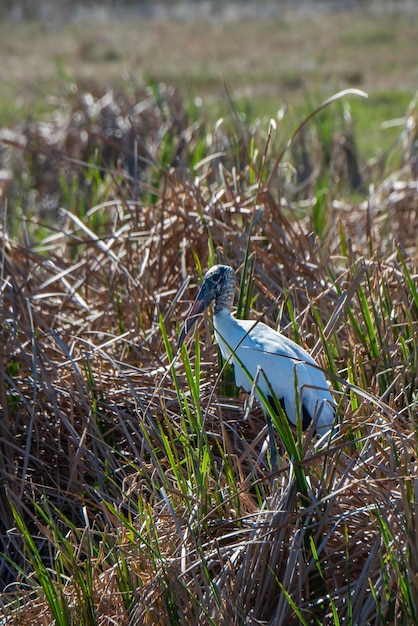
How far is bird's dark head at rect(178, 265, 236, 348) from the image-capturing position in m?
2.78

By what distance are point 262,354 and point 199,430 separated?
0.53 metres

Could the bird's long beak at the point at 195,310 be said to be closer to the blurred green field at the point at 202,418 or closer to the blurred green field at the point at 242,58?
the blurred green field at the point at 202,418

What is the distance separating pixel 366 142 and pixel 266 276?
5757 millimetres

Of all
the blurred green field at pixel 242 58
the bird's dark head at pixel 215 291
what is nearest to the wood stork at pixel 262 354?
the bird's dark head at pixel 215 291

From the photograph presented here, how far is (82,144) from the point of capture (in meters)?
6.77

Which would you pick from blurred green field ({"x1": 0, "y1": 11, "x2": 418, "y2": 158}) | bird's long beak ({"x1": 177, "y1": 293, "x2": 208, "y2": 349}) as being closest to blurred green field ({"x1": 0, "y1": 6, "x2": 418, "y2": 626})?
bird's long beak ({"x1": 177, "y1": 293, "x2": 208, "y2": 349})

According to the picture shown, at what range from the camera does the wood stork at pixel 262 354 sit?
263cm

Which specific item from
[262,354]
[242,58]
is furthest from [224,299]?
[242,58]

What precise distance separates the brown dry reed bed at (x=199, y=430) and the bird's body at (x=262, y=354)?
7cm

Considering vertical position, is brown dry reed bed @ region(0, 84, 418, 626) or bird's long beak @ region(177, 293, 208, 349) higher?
bird's long beak @ region(177, 293, 208, 349)

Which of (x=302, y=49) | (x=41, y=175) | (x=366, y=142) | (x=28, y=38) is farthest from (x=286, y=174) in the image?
(x=28, y=38)

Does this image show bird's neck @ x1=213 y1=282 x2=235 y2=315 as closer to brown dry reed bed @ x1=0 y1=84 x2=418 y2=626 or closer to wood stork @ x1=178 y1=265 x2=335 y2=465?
wood stork @ x1=178 y1=265 x2=335 y2=465

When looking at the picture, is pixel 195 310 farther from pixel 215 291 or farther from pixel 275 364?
pixel 275 364

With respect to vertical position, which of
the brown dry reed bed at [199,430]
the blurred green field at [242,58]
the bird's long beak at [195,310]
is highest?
the blurred green field at [242,58]
